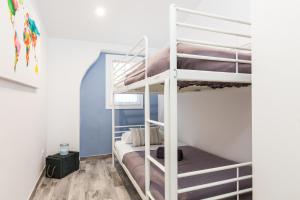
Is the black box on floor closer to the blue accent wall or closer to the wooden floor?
the wooden floor

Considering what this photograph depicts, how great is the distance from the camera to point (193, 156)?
235 centimetres

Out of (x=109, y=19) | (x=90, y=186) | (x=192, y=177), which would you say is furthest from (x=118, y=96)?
(x=192, y=177)

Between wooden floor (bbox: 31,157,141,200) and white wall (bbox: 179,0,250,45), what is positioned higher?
white wall (bbox: 179,0,250,45)

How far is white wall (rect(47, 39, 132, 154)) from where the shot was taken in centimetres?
323

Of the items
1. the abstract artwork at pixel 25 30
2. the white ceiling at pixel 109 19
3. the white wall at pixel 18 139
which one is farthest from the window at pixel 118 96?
the abstract artwork at pixel 25 30

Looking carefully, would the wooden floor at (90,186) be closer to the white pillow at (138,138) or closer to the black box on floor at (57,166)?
the black box on floor at (57,166)

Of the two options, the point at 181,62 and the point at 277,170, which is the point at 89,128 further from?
the point at 277,170

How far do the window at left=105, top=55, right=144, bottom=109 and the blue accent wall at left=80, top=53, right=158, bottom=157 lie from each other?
0.30ft

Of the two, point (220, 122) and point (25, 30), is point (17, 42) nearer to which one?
point (25, 30)

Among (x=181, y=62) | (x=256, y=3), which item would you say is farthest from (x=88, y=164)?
(x=256, y=3)

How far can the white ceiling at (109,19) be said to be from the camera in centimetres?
269

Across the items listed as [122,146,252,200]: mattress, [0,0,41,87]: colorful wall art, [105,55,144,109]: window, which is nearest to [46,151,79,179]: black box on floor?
[122,146,252,200]: mattress

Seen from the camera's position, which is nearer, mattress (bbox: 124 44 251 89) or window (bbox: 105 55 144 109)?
mattress (bbox: 124 44 251 89)

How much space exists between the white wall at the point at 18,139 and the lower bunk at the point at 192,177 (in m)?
1.07
